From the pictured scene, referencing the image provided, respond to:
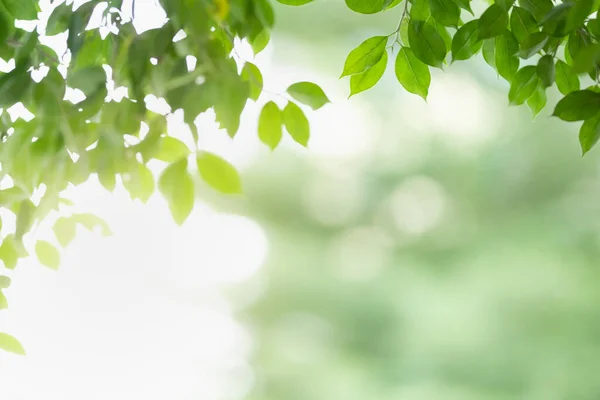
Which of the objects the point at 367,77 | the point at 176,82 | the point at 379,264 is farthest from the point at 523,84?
the point at 379,264

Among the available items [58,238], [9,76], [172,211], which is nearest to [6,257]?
[58,238]

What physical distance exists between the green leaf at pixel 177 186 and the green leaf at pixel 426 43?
32 centimetres

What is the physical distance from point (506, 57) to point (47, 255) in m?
0.59

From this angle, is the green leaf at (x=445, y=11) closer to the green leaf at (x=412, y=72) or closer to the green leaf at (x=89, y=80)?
the green leaf at (x=412, y=72)

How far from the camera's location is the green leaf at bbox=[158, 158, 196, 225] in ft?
1.67

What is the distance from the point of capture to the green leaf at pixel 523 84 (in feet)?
2.50

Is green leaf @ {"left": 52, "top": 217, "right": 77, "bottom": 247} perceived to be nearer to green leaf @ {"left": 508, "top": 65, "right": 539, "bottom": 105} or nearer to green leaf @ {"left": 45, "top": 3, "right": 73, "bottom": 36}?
green leaf @ {"left": 45, "top": 3, "right": 73, "bottom": 36}

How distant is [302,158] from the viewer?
3854mm

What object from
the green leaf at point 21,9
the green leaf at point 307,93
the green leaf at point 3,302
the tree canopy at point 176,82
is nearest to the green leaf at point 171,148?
the tree canopy at point 176,82

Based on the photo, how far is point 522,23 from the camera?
2.46ft

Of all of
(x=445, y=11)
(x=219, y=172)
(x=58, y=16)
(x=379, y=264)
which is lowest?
(x=219, y=172)

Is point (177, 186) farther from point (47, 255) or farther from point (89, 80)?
→ point (47, 255)

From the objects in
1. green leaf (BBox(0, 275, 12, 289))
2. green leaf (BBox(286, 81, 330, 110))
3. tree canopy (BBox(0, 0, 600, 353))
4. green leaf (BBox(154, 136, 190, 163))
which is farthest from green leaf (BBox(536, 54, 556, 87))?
green leaf (BBox(0, 275, 12, 289))

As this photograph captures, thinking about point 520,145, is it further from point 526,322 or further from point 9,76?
point 9,76
